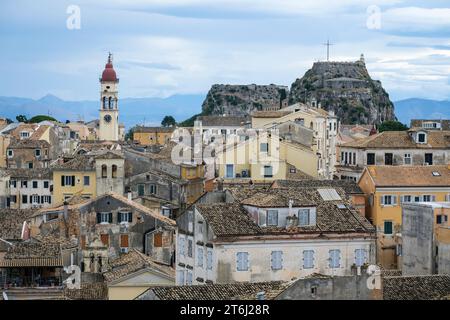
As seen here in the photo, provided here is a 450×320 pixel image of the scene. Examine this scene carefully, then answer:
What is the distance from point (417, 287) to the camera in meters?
39.2

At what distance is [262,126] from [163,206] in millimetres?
20490

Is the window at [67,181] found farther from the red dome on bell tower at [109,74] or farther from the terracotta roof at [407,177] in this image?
the red dome on bell tower at [109,74]

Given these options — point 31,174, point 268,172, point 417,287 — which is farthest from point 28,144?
point 417,287

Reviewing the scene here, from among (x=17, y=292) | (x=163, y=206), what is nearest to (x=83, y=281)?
(x=17, y=292)

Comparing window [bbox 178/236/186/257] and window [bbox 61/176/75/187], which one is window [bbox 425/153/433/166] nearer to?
window [bbox 61/176/75/187]

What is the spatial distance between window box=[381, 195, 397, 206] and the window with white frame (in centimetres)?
1306

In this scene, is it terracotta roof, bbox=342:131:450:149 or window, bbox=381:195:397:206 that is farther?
terracotta roof, bbox=342:131:450:149

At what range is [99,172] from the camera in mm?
78938

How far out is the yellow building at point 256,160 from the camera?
250 ft

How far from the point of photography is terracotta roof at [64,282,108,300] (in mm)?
47844

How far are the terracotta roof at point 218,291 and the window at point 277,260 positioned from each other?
9.40 metres

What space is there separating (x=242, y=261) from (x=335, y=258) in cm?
422

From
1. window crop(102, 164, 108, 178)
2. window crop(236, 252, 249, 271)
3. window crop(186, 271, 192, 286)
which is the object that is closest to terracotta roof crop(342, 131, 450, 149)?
window crop(102, 164, 108, 178)

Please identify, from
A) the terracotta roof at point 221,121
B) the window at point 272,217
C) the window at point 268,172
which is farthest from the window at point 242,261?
the terracotta roof at point 221,121
